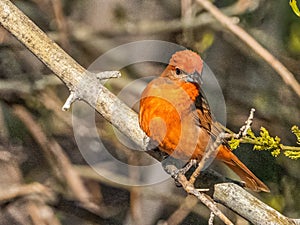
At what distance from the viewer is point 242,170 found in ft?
12.9

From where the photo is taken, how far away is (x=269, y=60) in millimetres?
4176

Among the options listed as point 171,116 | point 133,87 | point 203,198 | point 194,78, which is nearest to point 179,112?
point 171,116

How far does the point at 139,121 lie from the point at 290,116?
153cm

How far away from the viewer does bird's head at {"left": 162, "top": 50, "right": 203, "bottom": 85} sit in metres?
3.59

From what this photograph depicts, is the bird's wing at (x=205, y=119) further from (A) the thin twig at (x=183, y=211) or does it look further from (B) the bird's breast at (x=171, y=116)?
(A) the thin twig at (x=183, y=211)

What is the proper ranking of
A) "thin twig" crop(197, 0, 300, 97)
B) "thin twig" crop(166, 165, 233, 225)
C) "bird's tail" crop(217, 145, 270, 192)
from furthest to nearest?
"thin twig" crop(197, 0, 300, 97), "bird's tail" crop(217, 145, 270, 192), "thin twig" crop(166, 165, 233, 225)

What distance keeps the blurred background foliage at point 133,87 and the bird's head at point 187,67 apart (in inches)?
49.4

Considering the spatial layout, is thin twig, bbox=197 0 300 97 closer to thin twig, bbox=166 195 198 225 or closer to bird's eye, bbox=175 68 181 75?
bird's eye, bbox=175 68 181 75

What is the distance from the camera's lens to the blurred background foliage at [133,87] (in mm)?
4977

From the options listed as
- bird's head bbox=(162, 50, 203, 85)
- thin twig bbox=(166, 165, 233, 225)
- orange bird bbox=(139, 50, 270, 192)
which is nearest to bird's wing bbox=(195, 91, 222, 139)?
orange bird bbox=(139, 50, 270, 192)

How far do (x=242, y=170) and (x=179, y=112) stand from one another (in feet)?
1.53

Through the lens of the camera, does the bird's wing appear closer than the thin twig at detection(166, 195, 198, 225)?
Yes

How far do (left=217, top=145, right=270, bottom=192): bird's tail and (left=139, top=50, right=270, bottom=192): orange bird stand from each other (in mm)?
84

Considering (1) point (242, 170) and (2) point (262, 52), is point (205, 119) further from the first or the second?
(2) point (262, 52)
